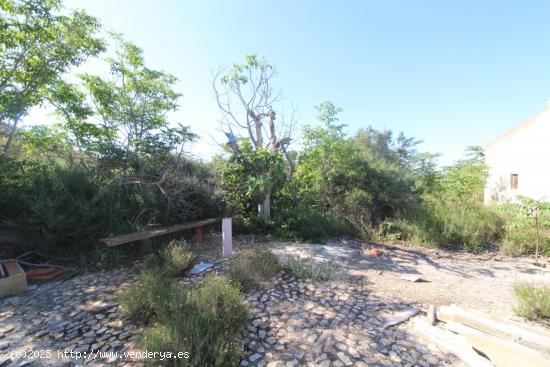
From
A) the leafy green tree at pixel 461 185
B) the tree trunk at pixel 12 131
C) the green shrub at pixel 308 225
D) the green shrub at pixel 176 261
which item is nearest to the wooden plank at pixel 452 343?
the green shrub at pixel 176 261

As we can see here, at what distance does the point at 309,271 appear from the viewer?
3141 millimetres

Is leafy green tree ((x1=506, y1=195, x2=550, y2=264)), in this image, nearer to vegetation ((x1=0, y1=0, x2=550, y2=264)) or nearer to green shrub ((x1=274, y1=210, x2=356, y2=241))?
vegetation ((x1=0, y1=0, x2=550, y2=264))

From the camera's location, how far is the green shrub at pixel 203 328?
1492 millimetres

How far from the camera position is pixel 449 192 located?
7.04 metres

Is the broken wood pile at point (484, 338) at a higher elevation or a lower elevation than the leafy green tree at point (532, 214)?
lower

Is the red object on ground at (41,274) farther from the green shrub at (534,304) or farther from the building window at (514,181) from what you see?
the building window at (514,181)

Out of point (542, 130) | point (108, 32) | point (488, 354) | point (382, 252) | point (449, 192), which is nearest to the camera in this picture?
point (488, 354)

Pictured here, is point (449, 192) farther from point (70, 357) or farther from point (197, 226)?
point (70, 357)

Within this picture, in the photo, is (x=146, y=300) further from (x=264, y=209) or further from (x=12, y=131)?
(x=12, y=131)

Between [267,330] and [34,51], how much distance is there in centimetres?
578

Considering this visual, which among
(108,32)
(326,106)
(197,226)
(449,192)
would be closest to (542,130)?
(449,192)

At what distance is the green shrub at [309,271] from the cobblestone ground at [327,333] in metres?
0.32

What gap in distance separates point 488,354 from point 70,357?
321 cm

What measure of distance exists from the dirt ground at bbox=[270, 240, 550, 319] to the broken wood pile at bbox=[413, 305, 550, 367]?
14.2 inches
